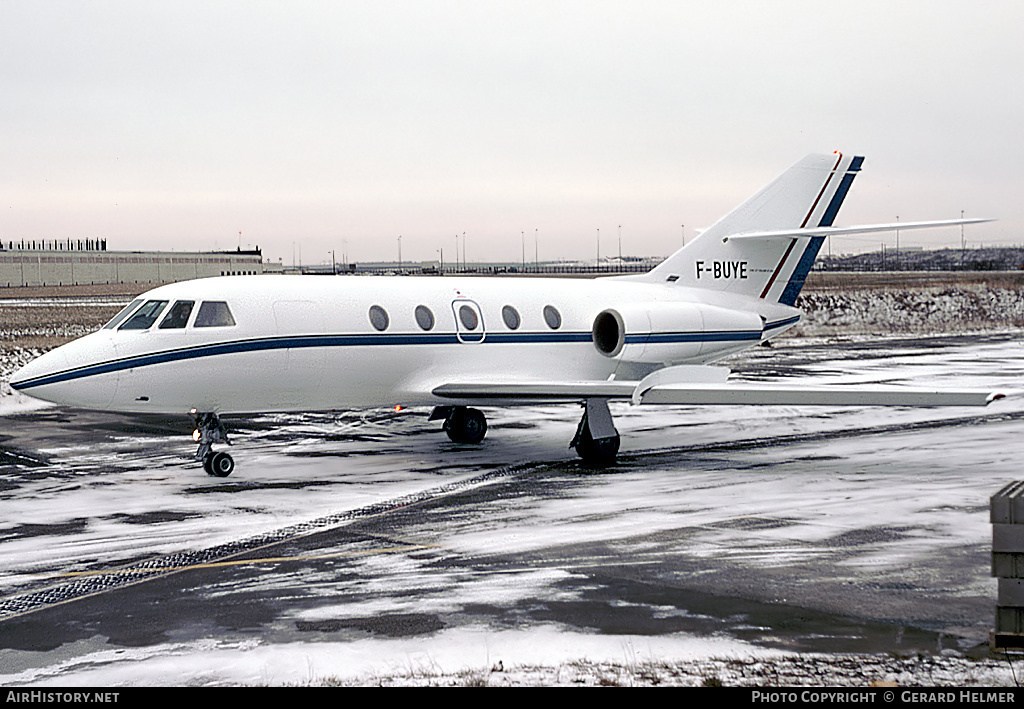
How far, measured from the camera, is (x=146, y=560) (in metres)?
10.6

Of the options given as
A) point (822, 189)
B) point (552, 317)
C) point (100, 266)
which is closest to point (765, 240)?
point (822, 189)

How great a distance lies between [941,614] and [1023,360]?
27.6 m

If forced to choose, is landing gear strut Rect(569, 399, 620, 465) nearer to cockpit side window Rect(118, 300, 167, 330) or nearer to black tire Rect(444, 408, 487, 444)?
black tire Rect(444, 408, 487, 444)

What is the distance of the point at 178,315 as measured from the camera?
15.0 m

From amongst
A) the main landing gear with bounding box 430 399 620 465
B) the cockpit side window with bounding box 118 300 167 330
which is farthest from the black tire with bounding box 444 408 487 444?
the cockpit side window with bounding box 118 300 167 330

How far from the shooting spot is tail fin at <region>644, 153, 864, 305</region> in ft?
66.7

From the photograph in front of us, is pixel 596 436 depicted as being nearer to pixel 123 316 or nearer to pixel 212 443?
pixel 212 443

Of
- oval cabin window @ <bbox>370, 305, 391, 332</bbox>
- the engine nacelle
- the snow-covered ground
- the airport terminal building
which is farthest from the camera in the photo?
the airport terminal building

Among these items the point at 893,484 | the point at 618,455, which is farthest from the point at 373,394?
the point at 893,484

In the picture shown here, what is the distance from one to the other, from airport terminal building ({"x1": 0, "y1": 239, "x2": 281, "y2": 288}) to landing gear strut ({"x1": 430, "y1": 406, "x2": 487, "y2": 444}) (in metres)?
90.4

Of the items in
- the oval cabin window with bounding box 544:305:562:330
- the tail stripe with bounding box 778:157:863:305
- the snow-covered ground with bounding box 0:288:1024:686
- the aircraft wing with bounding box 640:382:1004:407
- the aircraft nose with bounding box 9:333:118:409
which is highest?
the tail stripe with bounding box 778:157:863:305

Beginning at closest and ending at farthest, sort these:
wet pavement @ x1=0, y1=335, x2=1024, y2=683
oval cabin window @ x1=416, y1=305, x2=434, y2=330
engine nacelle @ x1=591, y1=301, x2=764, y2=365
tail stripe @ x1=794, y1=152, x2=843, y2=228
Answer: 1. wet pavement @ x1=0, y1=335, x2=1024, y2=683
2. oval cabin window @ x1=416, y1=305, x2=434, y2=330
3. engine nacelle @ x1=591, y1=301, x2=764, y2=365
4. tail stripe @ x1=794, y1=152, x2=843, y2=228

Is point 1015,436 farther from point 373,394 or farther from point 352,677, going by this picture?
point 352,677

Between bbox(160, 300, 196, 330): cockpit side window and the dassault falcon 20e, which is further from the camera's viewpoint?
bbox(160, 300, 196, 330): cockpit side window
